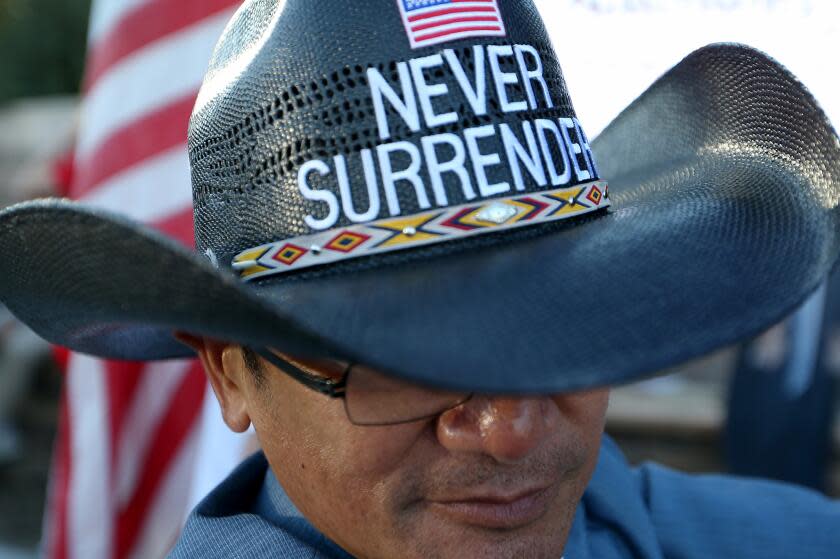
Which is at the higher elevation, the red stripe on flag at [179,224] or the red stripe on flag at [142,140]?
the red stripe on flag at [142,140]

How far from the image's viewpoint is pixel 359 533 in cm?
144

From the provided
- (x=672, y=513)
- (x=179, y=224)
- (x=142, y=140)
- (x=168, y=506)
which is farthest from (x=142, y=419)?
(x=672, y=513)

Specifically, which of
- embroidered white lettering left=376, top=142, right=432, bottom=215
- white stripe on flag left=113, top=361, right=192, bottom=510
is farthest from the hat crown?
white stripe on flag left=113, top=361, right=192, bottom=510

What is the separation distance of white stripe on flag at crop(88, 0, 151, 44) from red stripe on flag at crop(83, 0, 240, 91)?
0.05ft

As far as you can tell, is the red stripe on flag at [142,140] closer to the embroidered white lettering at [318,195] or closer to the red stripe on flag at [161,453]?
the red stripe on flag at [161,453]

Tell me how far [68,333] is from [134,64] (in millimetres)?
1867

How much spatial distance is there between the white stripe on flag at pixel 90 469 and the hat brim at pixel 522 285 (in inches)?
64.7

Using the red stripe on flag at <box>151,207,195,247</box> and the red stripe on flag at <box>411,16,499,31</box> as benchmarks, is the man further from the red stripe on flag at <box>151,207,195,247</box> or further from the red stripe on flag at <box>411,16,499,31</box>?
Result: the red stripe on flag at <box>151,207,195,247</box>

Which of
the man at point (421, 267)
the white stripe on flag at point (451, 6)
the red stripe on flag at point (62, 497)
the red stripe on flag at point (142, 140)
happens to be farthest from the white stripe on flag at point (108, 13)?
the white stripe on flag at point (451, 6)

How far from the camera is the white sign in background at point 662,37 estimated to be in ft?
8.00

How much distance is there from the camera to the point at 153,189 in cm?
326

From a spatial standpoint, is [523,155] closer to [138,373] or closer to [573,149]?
[573,149]

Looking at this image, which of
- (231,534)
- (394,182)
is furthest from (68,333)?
(394,182)

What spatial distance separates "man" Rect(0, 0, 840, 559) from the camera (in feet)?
3.90
